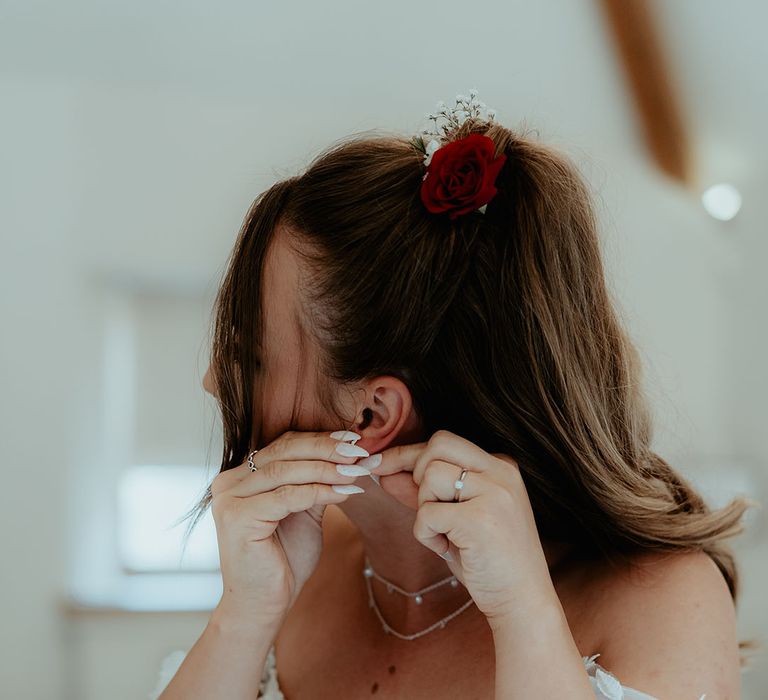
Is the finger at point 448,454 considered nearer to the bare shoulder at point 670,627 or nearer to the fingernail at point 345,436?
the fingernail at point 345,436

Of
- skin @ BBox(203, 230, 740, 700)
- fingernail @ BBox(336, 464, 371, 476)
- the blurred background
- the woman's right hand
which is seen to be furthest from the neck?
the blurred background

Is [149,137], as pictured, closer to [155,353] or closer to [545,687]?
[155,353]

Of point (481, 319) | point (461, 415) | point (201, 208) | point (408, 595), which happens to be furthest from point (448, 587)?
point (201, 208)

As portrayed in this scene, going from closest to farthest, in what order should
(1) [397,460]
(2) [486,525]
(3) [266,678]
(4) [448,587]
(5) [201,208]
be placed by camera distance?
(2) [486,525]
(1) [397,460]
(4) [448,587]
(3) [266,678]
(5) [201,208]

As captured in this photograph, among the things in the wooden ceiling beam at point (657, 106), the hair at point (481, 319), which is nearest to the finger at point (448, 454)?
the hair at point (481, 319)

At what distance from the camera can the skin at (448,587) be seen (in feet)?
3.36

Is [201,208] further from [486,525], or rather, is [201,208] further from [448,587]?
[486,525]

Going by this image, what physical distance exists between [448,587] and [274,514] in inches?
15.6

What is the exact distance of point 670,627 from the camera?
1041mm

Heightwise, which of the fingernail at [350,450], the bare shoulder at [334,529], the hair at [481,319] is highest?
the hair at [481,319]

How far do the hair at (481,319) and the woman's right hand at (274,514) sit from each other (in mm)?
90

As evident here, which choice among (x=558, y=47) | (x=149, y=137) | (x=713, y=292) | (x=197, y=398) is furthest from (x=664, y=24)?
(x=197, y=398)

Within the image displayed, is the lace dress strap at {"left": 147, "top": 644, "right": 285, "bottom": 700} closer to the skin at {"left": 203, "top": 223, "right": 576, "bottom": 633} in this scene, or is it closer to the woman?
the woman

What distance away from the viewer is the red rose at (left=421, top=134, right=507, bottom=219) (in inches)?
40.3
